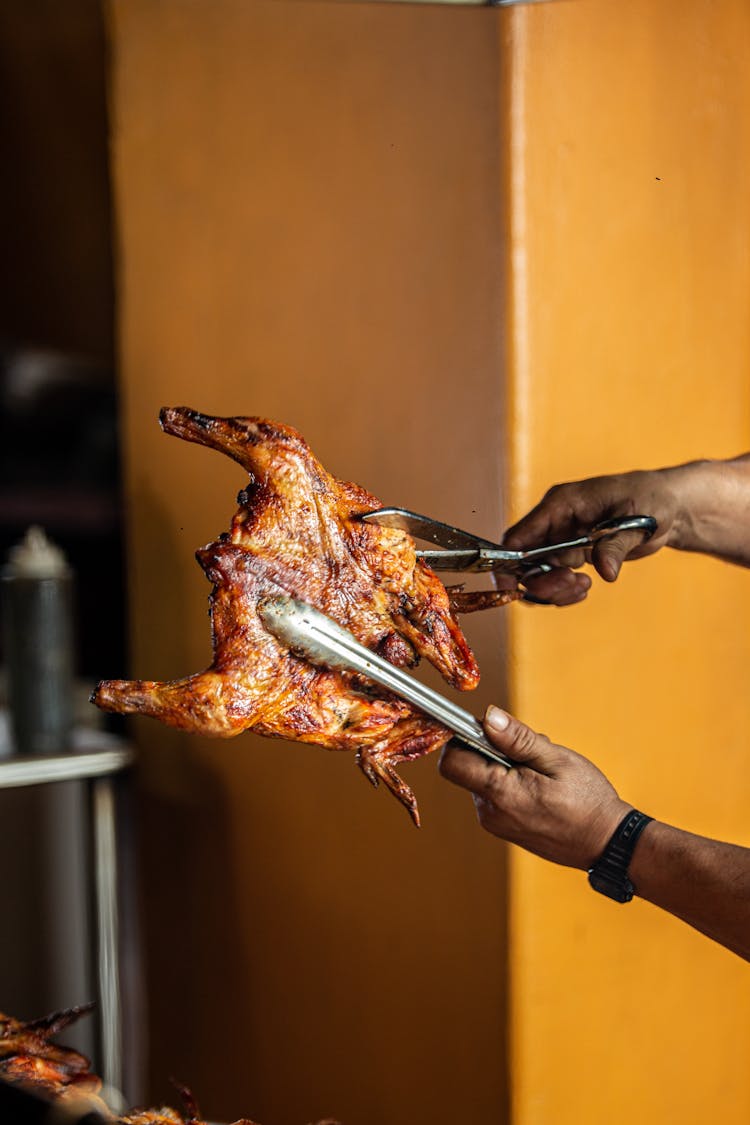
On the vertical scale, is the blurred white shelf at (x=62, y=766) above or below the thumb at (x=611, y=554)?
below

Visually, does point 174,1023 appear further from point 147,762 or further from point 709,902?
point 709,902

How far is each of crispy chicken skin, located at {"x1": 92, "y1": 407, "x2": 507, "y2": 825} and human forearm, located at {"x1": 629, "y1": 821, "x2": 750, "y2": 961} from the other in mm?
244

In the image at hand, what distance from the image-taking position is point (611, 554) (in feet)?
3.53

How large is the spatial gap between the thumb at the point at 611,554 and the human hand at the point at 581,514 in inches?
3.9

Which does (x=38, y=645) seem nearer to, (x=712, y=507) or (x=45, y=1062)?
(x=45, y=1062)

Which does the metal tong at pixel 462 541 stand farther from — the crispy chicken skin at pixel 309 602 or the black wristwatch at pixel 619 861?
the black wristwatch at pixel 619 861

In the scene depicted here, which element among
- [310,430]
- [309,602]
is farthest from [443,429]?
[309,602]

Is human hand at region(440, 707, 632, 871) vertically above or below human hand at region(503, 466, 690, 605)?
below

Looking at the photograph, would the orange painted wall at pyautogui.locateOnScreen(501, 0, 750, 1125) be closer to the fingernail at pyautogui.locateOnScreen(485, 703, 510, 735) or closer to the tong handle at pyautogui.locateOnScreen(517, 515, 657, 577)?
the tong handle at pyautogui.locateOnScreen(517, 515, 657, 577)

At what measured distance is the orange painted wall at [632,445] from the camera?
4.28 ft

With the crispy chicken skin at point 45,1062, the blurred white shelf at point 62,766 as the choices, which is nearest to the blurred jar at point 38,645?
the blurred white shelf at point 62,766

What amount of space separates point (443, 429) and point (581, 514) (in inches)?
9.1

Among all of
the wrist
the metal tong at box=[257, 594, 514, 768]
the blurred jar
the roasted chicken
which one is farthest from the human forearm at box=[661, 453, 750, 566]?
the blurred jar

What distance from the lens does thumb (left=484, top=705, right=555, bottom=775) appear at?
0.90 m
